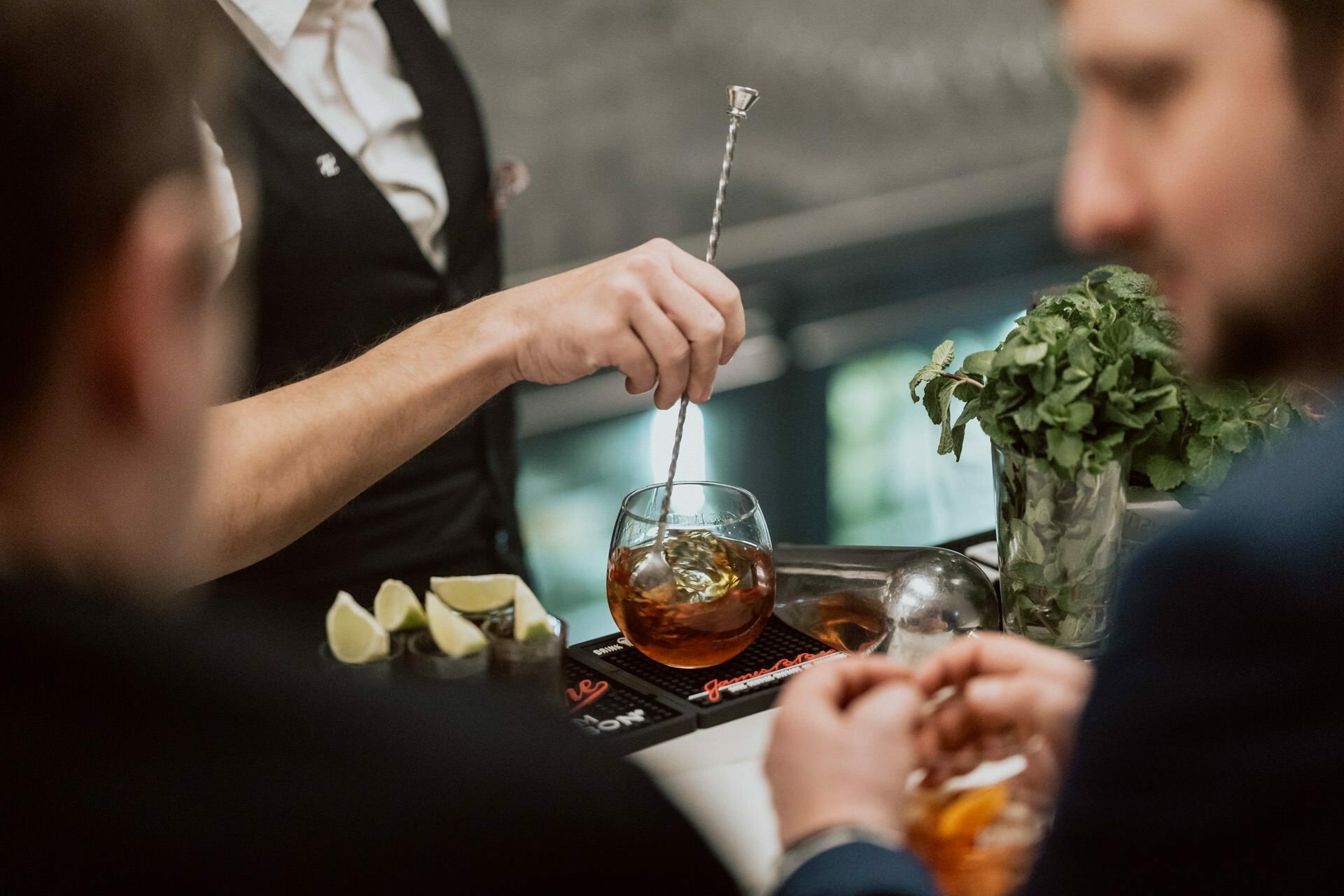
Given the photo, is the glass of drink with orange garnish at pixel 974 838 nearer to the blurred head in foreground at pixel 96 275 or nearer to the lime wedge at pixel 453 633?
the lime wedge at pixel 453 633

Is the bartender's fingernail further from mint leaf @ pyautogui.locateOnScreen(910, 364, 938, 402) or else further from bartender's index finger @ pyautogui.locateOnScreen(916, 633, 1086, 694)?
mint leaf @ pyautogui.locateOnScreen(910, 364, 938, 402)

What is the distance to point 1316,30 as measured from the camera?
2.16ft

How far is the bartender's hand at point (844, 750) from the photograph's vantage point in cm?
81

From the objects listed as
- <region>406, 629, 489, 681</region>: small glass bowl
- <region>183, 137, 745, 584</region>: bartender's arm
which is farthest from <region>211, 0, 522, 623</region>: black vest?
<region>406, 629, 489, 681</region>: small glass bowl

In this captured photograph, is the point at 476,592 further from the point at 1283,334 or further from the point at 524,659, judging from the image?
the point at 1283,334

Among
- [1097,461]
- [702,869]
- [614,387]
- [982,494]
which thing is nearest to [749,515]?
[1097,461]

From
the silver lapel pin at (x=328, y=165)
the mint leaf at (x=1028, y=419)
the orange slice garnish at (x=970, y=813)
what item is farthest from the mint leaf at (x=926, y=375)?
the silver lapel pin at (x=328, y=165)

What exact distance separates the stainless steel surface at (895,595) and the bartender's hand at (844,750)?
0.32m

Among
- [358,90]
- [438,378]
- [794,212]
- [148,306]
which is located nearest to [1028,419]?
[438,378]

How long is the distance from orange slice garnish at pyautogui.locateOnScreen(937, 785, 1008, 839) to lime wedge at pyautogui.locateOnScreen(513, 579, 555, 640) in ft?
1.11

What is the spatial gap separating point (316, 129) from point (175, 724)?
4.04 feet

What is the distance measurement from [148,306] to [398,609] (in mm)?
566

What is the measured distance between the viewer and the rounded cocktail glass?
1.20 m

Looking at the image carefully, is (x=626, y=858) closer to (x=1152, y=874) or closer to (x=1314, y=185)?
(x=1152, y=874)
